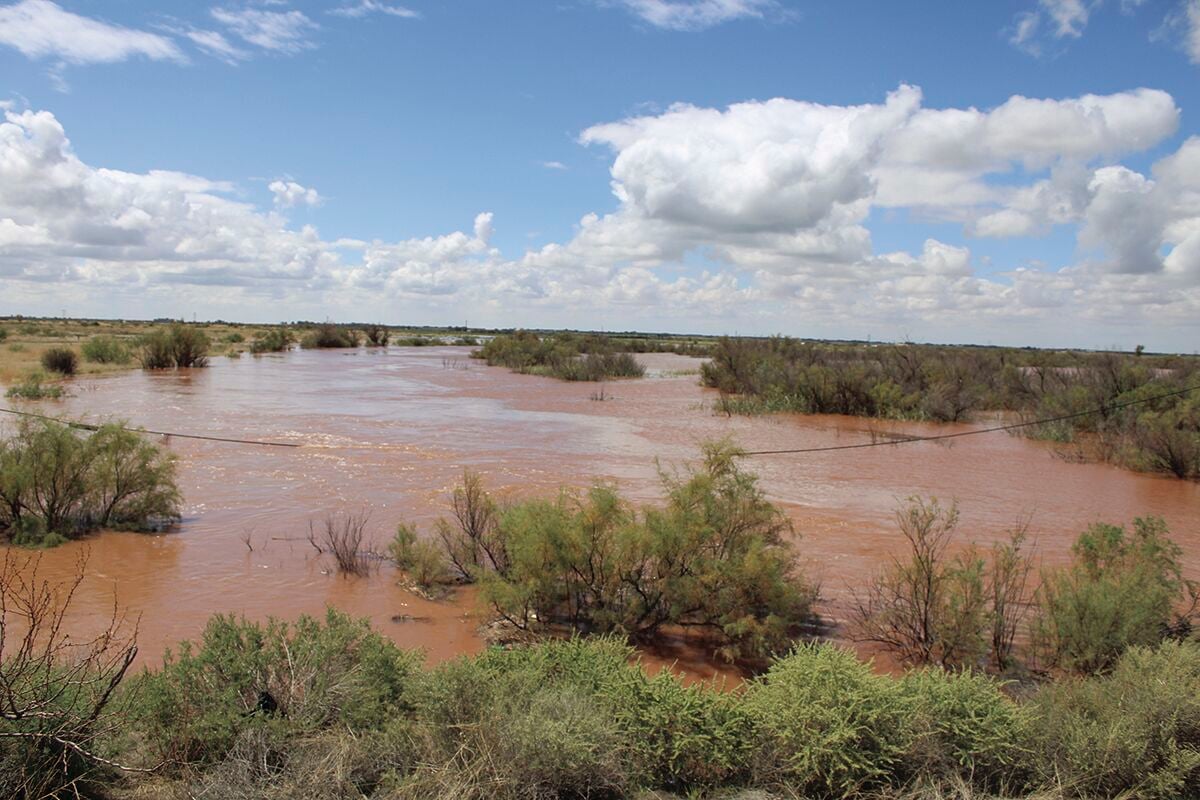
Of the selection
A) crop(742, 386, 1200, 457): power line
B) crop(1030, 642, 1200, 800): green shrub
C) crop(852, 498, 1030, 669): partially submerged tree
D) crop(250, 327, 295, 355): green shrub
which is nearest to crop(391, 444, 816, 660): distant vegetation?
crop(852, 498, 1030, 669): partially submerged tree

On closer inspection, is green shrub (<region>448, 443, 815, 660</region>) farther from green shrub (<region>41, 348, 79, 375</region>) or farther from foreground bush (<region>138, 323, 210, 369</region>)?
foreground bush (<region>138, 323, 210, 369</region>)

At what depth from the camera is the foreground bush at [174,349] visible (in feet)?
130

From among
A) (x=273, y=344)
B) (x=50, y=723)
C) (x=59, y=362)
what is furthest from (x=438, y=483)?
(x=273, y=344)

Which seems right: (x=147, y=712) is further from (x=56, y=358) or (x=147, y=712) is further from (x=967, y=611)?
(x=56, y=358)

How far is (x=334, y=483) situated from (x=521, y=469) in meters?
3.72

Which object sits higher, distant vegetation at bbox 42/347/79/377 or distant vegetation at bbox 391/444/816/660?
distant vegetation at bbox 42/347/79/377

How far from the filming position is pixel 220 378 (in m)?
35.7

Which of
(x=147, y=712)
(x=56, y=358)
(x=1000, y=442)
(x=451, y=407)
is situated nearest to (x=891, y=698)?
(x=147, y=712)

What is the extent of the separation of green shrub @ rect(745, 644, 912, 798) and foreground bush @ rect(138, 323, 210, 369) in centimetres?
4202

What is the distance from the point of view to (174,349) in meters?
40.1

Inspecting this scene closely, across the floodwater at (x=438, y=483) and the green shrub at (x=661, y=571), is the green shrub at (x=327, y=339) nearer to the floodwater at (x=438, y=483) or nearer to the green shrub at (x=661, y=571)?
the floodwater at (x=438, y=483)

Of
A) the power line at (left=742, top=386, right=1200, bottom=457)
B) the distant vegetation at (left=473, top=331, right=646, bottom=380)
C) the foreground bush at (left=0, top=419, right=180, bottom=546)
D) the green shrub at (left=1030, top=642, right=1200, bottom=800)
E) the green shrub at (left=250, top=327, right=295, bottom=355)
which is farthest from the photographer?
the green shrub at (left=250, top=327, right=295, bottom=355)

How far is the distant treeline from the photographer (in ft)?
61.5

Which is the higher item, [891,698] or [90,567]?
[891,698]
